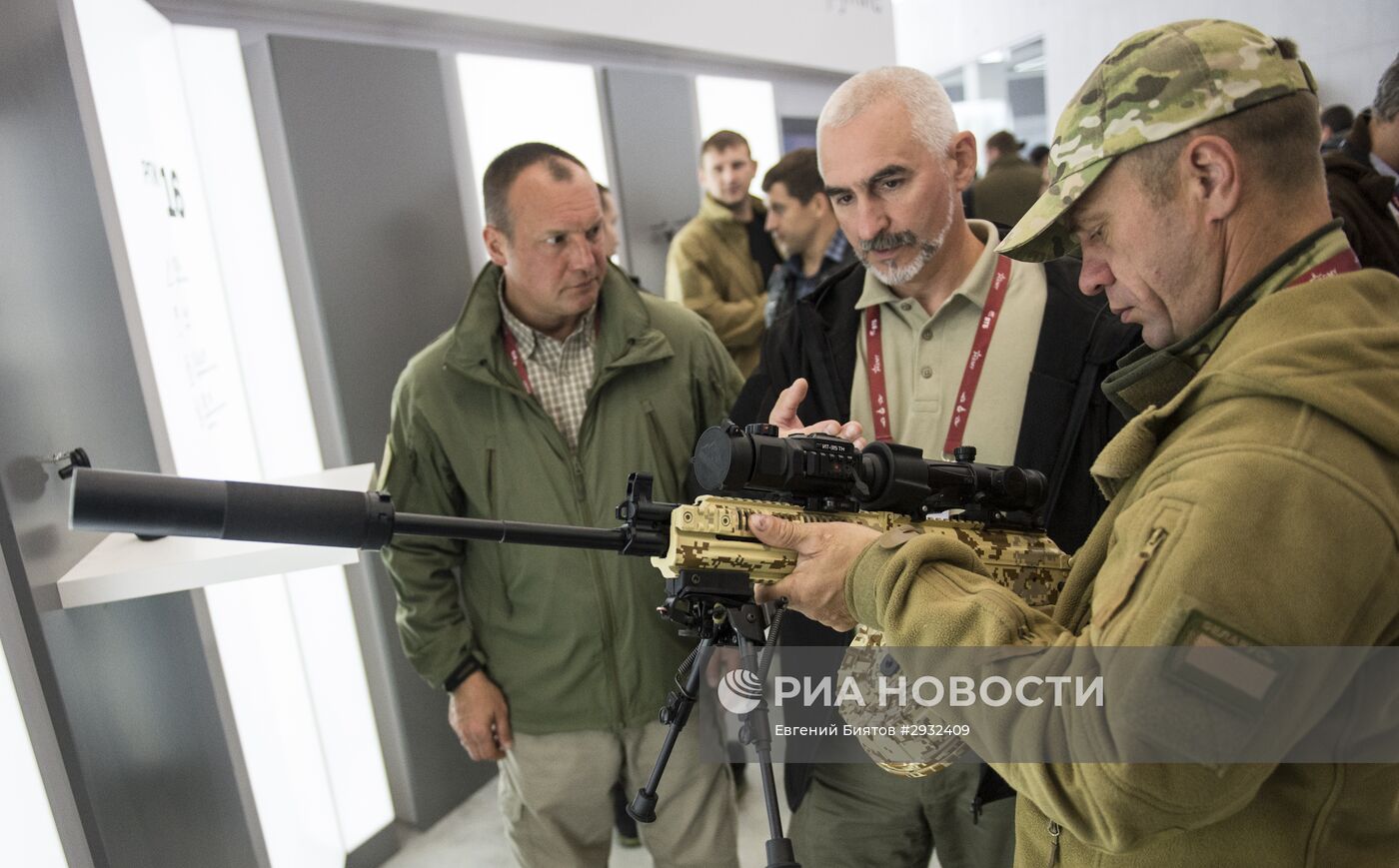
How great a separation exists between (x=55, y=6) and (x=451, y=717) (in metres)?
1.52

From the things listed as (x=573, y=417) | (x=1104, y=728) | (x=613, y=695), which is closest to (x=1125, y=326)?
(x=1104, y=728)

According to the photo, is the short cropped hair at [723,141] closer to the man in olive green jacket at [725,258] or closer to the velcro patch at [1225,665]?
the man in olive green jacket at [725,258]

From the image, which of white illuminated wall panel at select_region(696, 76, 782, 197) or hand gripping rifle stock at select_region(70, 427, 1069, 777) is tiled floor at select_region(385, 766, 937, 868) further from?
white illuminated wall panel at select_region(696, 76, 782, 197)

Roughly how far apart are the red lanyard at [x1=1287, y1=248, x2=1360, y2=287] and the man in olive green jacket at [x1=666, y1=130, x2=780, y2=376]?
10.1 feet

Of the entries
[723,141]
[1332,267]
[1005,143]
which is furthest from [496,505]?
[1005,143]

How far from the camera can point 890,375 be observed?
175 cm

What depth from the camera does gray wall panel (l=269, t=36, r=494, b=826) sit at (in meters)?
2.67

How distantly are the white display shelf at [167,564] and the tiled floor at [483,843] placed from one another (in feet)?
5.14

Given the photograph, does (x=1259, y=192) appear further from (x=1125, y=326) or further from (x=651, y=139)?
(x=651, y=139)

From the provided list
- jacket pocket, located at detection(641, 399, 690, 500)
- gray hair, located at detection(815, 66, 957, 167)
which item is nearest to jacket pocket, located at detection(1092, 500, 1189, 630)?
gray hair, located at detection(815, 66, 957, 167)

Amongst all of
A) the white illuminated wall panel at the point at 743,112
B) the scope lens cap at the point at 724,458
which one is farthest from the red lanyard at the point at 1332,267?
the white illuminated wall panel at the point at 743,112

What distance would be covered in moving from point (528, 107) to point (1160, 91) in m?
3.01

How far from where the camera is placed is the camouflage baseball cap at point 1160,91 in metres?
0.90

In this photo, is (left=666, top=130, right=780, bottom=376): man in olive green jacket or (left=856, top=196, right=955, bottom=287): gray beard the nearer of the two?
(left=856, top=196, right=955, bottom=287): gray beard
